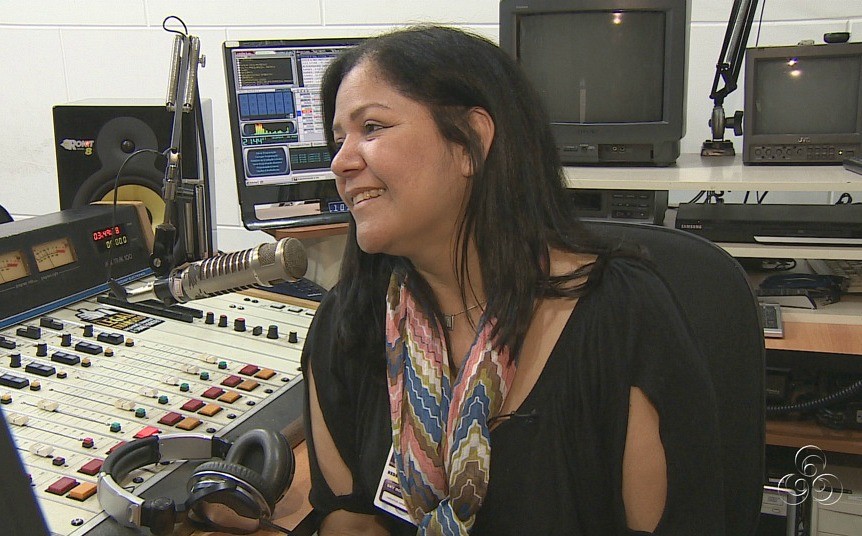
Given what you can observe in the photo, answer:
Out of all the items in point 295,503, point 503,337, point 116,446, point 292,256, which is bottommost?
point 295,503

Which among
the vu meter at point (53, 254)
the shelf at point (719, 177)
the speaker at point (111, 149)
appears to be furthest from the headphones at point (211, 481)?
the shelf at point (719, 177)

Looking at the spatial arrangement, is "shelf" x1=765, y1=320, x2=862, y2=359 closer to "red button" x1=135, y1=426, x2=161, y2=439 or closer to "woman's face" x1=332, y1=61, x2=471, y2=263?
"woman's face" x1=332, y1=61, x2=471, y2=263

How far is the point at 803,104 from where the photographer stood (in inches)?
77.4

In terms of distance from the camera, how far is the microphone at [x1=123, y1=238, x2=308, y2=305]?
0.97 meters

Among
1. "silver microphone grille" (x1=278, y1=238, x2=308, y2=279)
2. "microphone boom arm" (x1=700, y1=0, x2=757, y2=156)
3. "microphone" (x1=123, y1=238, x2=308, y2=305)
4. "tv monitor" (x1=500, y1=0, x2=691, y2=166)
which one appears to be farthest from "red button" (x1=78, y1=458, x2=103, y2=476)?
"microphone boom arm" (x1=700, y1=0, x2=757, y2=156)

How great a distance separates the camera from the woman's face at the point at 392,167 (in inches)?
39.5

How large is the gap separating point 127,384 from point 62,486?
0.25m

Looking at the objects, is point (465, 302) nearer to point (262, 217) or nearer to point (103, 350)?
point (103, 350)

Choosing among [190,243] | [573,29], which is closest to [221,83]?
[573,29]

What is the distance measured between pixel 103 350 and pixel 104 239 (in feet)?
1.02

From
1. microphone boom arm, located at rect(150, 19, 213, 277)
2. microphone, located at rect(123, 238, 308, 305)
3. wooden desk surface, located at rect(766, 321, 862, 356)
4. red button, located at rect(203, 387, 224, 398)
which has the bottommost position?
wooden desk surface, located at rect(766, 321, 862, 356)

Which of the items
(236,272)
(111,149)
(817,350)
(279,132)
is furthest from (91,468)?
(817,350)

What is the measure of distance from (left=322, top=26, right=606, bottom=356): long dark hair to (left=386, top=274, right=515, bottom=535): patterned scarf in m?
0.04

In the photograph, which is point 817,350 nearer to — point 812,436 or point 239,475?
point 812,436
